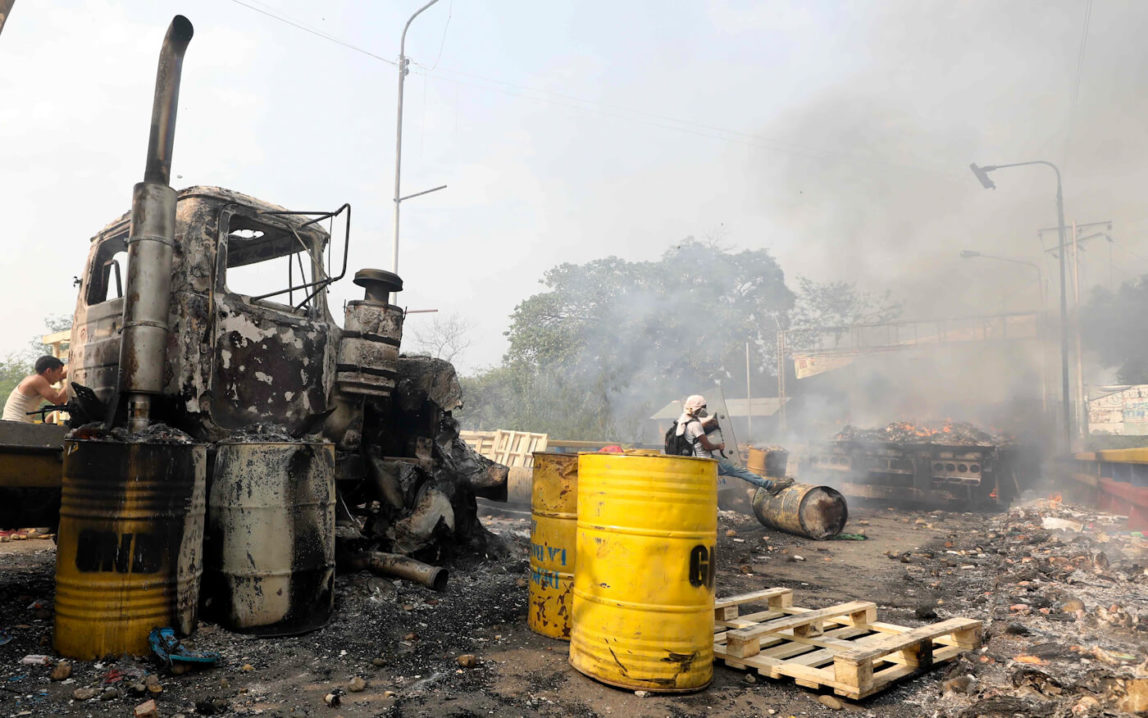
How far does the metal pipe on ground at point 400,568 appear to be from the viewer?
4797 millimetres

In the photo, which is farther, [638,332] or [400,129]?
[638,332]

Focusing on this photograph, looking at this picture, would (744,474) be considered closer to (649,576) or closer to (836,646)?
(836,646)

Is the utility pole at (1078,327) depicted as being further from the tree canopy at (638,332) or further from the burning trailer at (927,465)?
the tree canopy at (638,332)

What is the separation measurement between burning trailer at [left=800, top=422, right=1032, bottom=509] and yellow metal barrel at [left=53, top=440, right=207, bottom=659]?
39.8ft

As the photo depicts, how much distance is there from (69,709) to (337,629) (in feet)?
4.58

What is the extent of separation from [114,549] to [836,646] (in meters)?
3.77

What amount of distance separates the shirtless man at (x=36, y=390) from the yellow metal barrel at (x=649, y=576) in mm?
5519

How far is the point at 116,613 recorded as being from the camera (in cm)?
334

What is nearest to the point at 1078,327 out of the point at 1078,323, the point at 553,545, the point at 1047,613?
the point at 1078,323

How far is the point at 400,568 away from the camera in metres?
4.93

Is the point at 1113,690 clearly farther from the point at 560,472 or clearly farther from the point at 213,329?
the point at 213,329

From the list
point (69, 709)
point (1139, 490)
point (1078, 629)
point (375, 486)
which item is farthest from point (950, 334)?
point (69, 709)

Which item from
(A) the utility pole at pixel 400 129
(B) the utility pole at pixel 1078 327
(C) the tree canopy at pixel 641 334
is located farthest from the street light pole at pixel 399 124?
(B) the utility pole at pixel 1078 327

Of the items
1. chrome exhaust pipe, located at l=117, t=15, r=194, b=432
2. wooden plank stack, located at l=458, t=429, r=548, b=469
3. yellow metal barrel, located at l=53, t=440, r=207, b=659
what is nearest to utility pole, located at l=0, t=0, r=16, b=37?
chrome exhaust pipe, located at l=117, t=15, r=194, b=432
